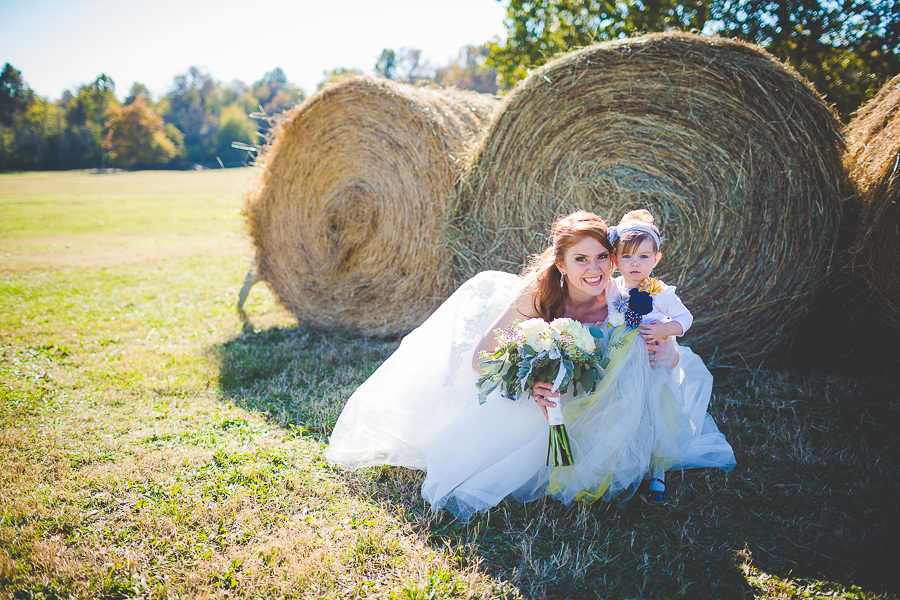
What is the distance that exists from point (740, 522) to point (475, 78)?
34.3 metres

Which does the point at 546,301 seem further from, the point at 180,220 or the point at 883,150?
the point at 180,220

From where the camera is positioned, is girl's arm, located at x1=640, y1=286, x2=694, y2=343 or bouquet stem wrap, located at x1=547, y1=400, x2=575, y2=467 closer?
bouquet stem wrap, located at x1=547, y1=400, x2=575, y2=467

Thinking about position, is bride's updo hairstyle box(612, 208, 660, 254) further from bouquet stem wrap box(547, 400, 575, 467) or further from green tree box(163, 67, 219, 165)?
green tree box(163, 67, 219, 165)

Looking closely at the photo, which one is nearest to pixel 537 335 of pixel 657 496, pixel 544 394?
pixel 544 394

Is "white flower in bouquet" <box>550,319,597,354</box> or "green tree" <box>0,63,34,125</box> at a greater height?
"green tree" <box>0,63,34,125</box>

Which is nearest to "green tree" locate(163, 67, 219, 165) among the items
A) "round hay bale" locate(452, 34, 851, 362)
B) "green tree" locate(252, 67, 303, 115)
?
"green tree" locate(252, 67, 303, 115)

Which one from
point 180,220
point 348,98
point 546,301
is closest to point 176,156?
point 180,220

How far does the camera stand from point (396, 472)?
2756 mm

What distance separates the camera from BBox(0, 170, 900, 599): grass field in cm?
201

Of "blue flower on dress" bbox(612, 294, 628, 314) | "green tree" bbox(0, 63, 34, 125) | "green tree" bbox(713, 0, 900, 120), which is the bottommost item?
"blue flower on dress" bbox(612, 294, 628, 314)

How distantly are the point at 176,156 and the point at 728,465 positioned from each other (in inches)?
2099

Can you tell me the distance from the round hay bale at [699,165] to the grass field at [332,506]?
2.07ft

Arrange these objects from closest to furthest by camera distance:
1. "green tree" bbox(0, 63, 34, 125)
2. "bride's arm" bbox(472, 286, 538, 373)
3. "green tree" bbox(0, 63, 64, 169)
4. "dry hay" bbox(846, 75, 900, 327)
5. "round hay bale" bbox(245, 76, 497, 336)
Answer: "bride's arm" bbox(472, 286, 538, 373)
"dry hay" bbox(846, 75, 900, 327)
"round hay bale" bbox(245, 76, 497, 336)
"green tree" bbox(0, 63, 64, 169)
"green tree" bbox(0, 63, 34, 125)

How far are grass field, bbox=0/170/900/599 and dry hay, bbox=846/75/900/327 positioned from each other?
798 mm
